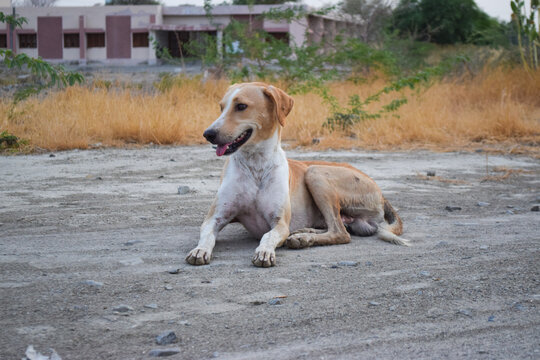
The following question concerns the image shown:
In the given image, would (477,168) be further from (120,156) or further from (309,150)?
(120,156)

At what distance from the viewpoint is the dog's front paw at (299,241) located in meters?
4.67

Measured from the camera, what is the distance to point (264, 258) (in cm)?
411

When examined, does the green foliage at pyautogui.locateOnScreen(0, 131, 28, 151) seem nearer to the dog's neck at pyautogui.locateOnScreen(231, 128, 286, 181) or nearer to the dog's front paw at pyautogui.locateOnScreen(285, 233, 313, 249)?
the dog's neck at pyautogui.locateOnScreen(231, 128, 286, 181)

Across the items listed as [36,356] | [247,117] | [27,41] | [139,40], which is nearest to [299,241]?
[247,117]

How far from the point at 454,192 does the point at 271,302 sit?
464 centimetres

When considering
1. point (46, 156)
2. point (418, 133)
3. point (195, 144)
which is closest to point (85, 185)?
point (46, 156)

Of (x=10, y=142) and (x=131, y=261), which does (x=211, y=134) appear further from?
(x=10, y=142)

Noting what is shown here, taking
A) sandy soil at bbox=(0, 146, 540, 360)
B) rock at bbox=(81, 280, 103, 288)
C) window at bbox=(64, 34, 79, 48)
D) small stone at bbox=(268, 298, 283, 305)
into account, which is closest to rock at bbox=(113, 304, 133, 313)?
sandy soil at bbox=(0, 146, 540, 360)

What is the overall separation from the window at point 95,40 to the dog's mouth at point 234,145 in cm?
3246

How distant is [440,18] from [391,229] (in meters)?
36.5

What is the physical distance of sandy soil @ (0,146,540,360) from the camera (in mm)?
2850

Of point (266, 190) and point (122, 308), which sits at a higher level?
point (266, 190)

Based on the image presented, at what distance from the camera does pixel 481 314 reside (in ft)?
10.7

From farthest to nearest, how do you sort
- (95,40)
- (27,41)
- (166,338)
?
(27,41)
(95,40)
(166,338)
